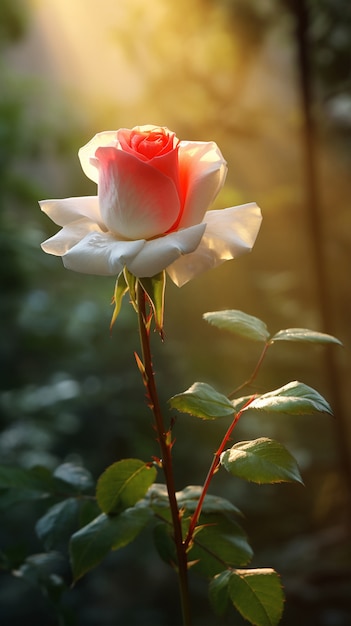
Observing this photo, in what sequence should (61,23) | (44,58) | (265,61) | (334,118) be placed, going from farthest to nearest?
1. (44,58)
2. (61,23)
3. (265,61)
4. (334,118)

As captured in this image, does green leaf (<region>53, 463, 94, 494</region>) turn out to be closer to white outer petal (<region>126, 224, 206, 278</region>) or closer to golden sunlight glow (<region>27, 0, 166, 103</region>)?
white outer petal (<region>126, 224, 206, 278</region>)

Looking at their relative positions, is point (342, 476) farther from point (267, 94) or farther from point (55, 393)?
point (267, 94)

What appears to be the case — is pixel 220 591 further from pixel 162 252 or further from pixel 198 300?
pixel 198 300

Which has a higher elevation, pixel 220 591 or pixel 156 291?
pixel 156 291

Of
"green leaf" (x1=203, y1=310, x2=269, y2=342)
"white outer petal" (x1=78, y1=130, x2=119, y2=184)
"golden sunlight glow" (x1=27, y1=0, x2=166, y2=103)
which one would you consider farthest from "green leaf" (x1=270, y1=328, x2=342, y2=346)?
"golden sunlight glow" (x1=27, y1=0, x2=166, y2=103)

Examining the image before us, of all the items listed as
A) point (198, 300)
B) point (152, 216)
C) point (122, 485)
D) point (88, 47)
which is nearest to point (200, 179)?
point (152, 216)

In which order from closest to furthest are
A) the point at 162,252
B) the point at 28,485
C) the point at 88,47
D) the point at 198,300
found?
the point at 162,252 → the point at 28,485 → the point at 198,300 → the point at 88,47

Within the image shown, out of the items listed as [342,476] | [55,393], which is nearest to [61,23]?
[55,393]
